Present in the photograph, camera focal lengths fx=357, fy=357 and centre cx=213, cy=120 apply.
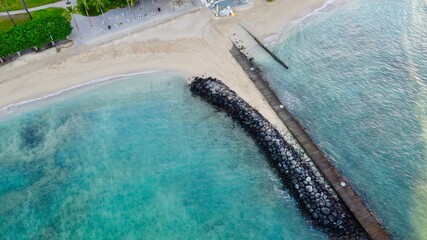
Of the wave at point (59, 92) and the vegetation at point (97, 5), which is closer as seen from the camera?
the wave at point (59, 92)

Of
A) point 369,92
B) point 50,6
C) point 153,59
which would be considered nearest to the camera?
point 369,92

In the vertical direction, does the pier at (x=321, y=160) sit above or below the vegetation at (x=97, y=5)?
below

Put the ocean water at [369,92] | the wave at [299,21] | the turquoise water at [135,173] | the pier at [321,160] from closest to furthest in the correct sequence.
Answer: the pier at [321,160] < the turquoise water at [135,173] < the ocean water at [369,92] < the wave at [299,21]

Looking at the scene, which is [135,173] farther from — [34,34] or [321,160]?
[34,34]

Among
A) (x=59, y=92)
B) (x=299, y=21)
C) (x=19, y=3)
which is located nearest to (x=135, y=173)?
(x=59, y=92)

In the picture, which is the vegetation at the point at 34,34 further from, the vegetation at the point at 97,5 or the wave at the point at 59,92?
the wave at the point at 59,92

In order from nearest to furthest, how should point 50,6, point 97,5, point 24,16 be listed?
point 97,5 < point 24,16 < point 50,6

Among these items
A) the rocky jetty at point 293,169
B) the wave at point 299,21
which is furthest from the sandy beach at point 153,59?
the rocky jetty at point 293,169
